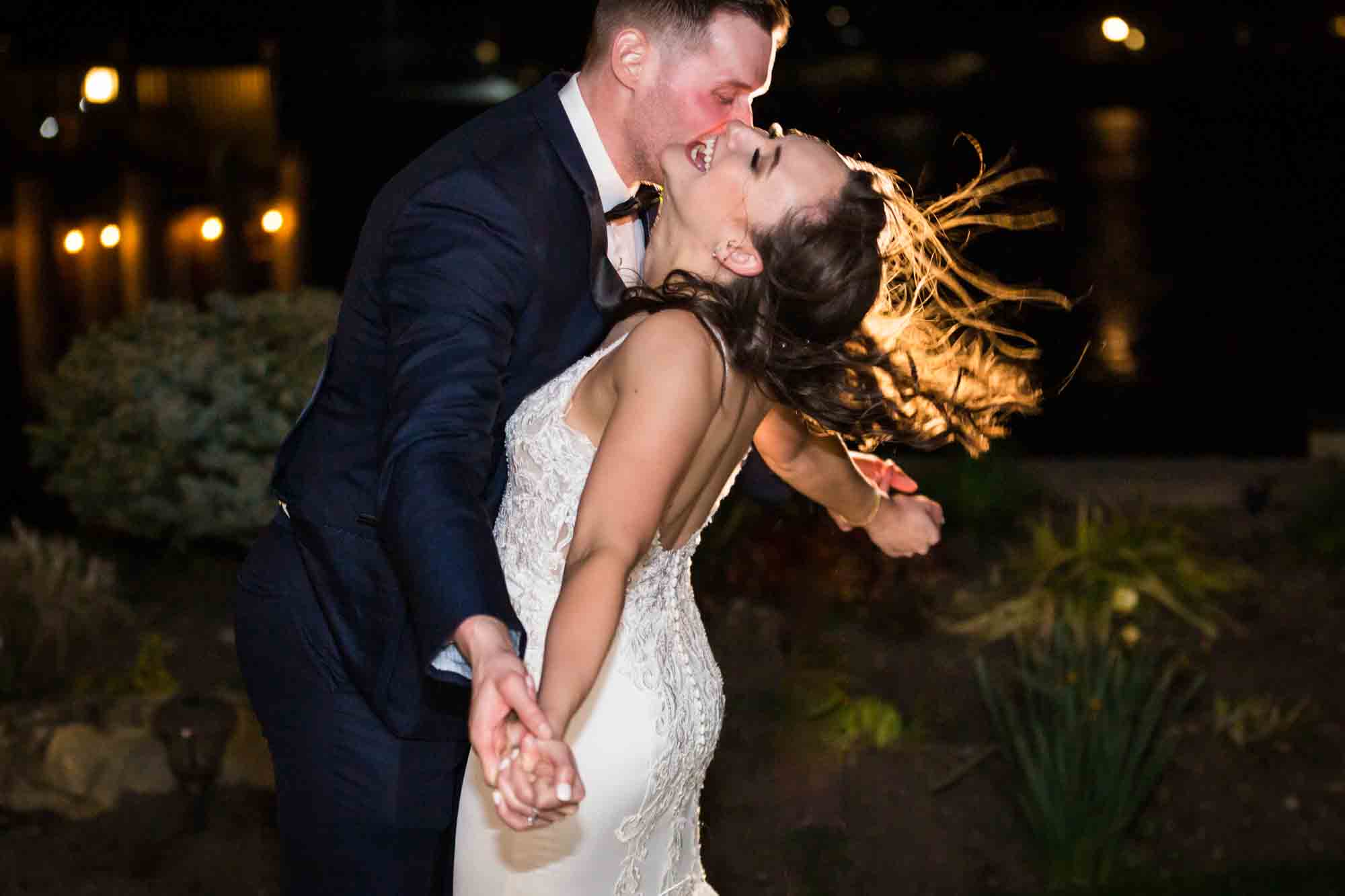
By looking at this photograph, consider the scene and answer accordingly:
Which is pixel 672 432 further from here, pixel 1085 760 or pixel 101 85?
pixel 101 85

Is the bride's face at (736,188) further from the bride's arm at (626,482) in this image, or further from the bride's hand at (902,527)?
the bride's hand at (902,527)

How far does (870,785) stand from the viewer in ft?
15.4

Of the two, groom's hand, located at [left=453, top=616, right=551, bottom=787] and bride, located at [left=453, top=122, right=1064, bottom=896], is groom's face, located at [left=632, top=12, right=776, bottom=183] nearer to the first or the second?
bride, located at [left=453, top=122, right=1064, bottom=896]

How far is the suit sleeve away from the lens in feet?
6.43

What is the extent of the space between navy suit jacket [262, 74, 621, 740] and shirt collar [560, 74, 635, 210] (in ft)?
0.13

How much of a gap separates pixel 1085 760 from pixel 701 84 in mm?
2458

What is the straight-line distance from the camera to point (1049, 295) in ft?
9.80

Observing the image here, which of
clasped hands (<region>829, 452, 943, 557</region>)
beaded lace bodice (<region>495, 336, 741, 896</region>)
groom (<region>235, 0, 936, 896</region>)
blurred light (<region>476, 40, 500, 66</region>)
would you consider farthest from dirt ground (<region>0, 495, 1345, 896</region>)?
blurred light (<region>476, 40, 500, 66</region>)

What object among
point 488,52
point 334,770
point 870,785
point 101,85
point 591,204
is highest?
point 591,204

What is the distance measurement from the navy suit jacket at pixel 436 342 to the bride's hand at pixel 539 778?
374 millimetres

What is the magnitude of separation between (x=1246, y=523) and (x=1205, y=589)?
3.36ft

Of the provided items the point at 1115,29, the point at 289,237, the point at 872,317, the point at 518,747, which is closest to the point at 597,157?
the point at 872,317

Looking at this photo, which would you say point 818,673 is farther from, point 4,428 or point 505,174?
point 4,428

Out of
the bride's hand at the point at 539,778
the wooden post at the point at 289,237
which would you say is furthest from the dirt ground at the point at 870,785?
the wooden post at the point at 289,237
